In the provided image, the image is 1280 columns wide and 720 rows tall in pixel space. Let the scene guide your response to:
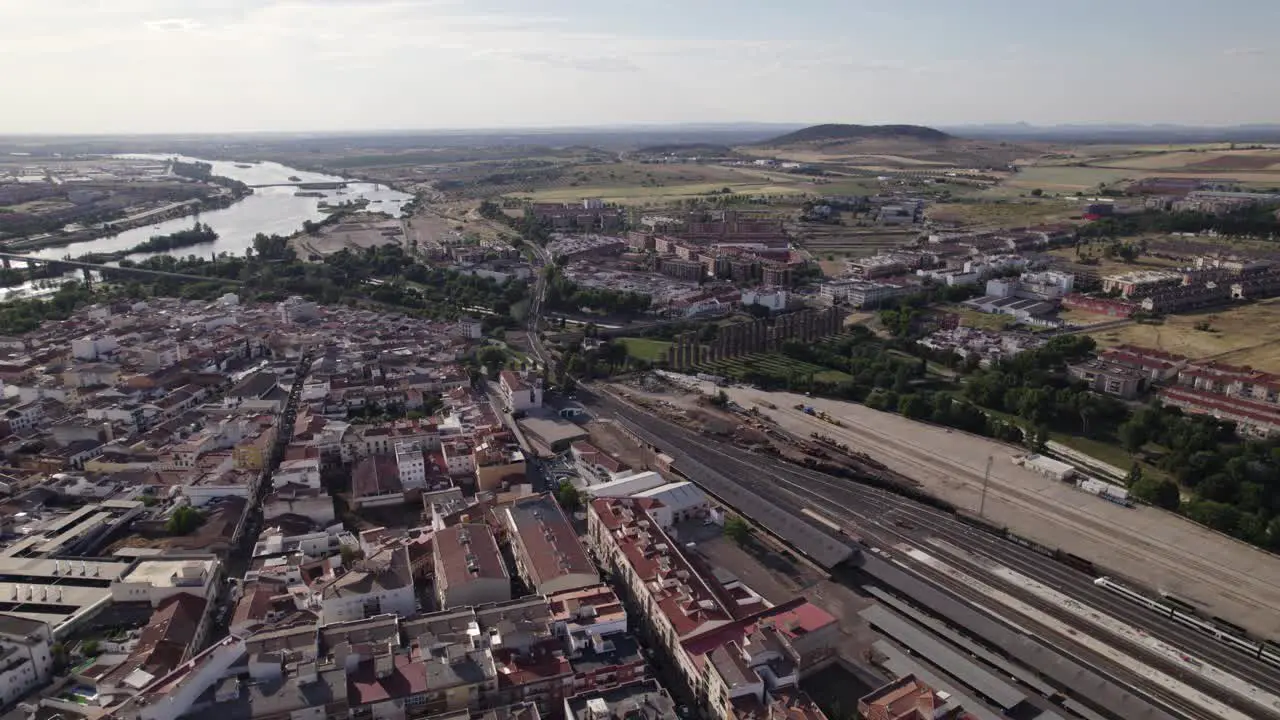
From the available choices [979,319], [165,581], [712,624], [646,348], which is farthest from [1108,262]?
[165,581]

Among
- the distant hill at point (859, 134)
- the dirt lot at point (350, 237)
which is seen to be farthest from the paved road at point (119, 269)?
the distant hill at point (859, 134)

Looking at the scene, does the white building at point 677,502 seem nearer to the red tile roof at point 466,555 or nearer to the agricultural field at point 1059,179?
the red tile roof at point 466,555

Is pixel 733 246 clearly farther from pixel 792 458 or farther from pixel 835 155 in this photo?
pixel 835 155

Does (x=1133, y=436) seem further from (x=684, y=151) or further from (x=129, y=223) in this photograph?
(x=684, y=151)

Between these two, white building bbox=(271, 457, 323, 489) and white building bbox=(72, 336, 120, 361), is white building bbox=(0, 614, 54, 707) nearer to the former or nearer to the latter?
white building bbox=(271, 457, 323, 489)

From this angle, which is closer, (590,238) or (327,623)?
(327,623)

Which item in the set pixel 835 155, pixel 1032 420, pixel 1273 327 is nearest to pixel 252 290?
pixel 1032 420

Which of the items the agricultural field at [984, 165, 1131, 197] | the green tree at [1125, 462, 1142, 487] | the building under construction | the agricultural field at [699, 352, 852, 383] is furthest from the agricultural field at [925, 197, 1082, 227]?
the green tree at [1125, 462, 1142, 487]
